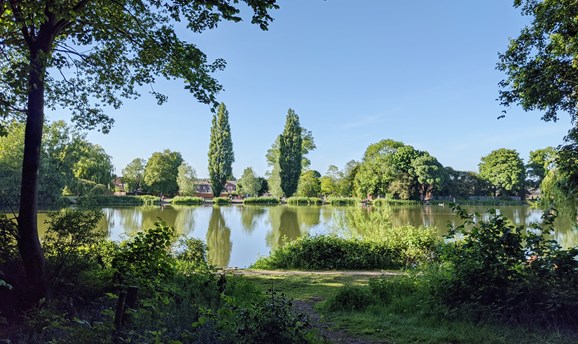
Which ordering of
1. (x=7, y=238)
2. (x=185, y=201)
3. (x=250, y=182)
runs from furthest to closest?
(x=250, y=182) → (x=185, y=201) → (x=7, y=238)

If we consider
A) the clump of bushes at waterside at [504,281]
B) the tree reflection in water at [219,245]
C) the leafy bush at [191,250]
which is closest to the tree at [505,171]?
the tree reflection in water at [219,245]

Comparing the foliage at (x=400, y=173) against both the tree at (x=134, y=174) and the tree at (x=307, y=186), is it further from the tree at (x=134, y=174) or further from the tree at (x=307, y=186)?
the tree at (x=134, y=174)

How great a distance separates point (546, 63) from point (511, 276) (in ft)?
12.9

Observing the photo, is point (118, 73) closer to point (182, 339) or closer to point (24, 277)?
point (24, 277)

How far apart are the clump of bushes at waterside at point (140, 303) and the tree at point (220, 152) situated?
4530 centimetres

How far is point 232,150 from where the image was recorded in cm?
5103

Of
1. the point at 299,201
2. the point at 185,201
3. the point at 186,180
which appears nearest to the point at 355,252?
the point at 299,201

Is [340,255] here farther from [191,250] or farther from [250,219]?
[250,219]

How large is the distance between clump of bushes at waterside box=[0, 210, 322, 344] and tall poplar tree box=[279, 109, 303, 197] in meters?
44.7

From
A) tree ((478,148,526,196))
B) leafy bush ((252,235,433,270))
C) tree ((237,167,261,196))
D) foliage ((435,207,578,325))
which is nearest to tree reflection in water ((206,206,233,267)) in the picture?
leafy bush ((252,235,433,270))

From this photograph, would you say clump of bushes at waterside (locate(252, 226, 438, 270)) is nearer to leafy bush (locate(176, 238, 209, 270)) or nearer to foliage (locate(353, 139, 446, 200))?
leafy bush (locate(176, 238, 209, 270))

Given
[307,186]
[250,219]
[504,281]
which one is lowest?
[250,219]

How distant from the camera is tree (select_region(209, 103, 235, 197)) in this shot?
50.0 meters

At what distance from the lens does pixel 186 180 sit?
5522cm
